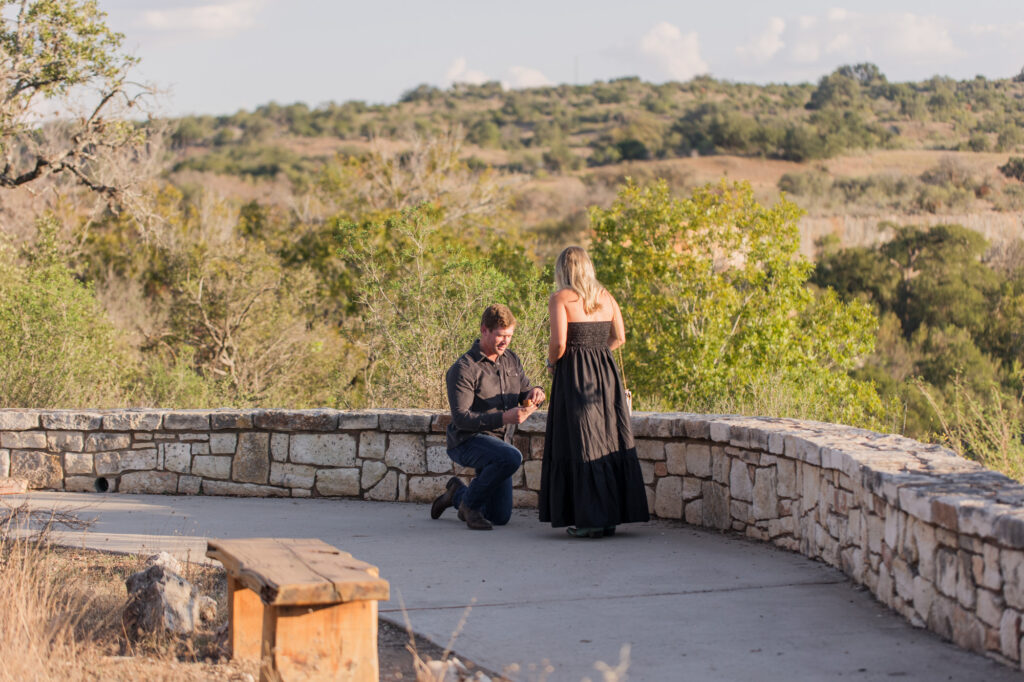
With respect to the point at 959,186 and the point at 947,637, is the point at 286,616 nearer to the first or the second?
the point at 947,637

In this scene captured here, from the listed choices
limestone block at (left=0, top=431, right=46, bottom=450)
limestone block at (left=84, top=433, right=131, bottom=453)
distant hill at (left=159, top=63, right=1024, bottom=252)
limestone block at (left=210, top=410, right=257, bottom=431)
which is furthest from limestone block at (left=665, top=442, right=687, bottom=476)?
distant hill at (left=159, top=63, right=1024, bottom=252)

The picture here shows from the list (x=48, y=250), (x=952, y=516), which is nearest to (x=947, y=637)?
(x=952, y=516)

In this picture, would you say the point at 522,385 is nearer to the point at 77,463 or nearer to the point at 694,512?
the point at 694,512

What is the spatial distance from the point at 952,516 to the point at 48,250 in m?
13.7

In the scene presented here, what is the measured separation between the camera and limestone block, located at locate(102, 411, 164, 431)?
853 cm

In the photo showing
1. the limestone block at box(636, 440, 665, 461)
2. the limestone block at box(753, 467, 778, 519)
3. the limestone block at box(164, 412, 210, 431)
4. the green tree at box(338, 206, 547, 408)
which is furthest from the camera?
the green tree at box(338, 206, 547, 408)

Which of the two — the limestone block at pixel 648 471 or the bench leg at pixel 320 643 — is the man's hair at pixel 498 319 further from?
the bench leg at pixel 320 643

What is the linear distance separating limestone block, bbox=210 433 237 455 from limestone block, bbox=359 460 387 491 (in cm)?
111

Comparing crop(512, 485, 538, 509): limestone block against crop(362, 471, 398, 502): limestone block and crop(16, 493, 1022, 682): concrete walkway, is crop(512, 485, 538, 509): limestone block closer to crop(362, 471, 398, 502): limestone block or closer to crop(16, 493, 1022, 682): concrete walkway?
crop(16, 493, 1022, 682): concrete walkway

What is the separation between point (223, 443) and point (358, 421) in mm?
1203

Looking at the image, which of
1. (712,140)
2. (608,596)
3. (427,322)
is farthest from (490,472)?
(712,140)

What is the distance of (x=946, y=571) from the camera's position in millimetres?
4316

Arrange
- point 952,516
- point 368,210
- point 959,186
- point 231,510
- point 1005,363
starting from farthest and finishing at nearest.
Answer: point 959,186
point 368,210
point 1005,363
point 231,510
point 952,516

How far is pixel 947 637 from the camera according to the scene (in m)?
4.34
